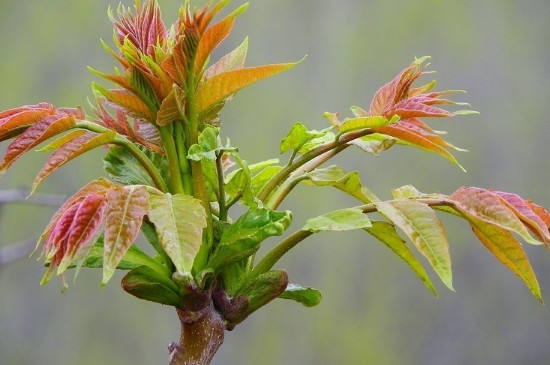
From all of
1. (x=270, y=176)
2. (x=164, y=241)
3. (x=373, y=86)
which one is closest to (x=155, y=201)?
(x=164, y=241)

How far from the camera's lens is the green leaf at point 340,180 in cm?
51

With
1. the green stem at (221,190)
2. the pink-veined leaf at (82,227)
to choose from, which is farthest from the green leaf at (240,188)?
the pink-veined leaf at (82,227)

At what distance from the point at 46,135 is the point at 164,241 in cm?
11

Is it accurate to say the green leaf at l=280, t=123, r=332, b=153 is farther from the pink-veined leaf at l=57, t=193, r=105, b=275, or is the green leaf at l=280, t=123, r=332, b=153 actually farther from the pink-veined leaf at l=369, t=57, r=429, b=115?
the pink-veined leaf at l=57, t=193, r=105, b=275

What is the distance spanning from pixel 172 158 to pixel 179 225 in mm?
99

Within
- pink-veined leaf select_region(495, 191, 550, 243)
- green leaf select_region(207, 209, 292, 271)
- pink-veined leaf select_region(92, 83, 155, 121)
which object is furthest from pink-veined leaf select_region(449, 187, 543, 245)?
pink-veined leaf select_region(92, 83, 155, 121)

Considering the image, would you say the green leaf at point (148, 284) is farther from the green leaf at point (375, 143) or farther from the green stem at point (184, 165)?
the green leaf at point (375, 143)

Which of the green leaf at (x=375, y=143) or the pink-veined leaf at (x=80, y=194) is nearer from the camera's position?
the pink-veined leaf at (x=80, y=194)

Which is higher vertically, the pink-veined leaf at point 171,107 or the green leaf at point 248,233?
the pink-veined leaf at point 171,107

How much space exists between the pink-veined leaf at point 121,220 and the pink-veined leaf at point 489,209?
0.67 ft

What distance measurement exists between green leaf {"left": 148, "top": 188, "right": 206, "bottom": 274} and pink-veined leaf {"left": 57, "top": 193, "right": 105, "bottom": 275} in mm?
30

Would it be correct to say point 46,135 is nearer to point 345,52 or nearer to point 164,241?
point 164,241

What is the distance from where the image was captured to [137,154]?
1.56 feet

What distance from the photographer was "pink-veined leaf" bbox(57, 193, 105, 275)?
1.22 feet
